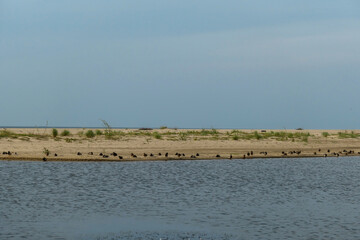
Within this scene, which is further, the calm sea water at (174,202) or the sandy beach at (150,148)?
the sandy beach at (150,148)

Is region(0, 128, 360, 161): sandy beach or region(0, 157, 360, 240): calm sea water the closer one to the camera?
region(0, 157, 360, 240): calm sea water

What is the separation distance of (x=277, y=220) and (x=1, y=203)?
31.7 feet

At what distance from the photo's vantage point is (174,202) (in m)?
18.2

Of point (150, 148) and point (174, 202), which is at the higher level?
point (150, 148)

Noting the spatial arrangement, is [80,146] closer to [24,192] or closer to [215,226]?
[24,192]

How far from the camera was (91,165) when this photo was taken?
103 feet

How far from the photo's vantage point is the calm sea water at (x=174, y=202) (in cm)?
1363

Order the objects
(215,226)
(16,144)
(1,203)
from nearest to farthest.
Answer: (215,226) < (1,203) < (16,144)

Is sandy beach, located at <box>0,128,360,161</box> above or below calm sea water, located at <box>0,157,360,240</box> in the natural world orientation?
above

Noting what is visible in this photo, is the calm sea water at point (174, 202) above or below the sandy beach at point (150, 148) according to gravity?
below

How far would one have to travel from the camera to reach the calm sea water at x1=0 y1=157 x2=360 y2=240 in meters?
13.6

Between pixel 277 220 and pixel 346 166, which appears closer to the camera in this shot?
pixel 277 220

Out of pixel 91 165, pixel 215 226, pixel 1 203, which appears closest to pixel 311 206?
pixel 215 226

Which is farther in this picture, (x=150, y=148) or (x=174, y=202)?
(x=150, y=148)
